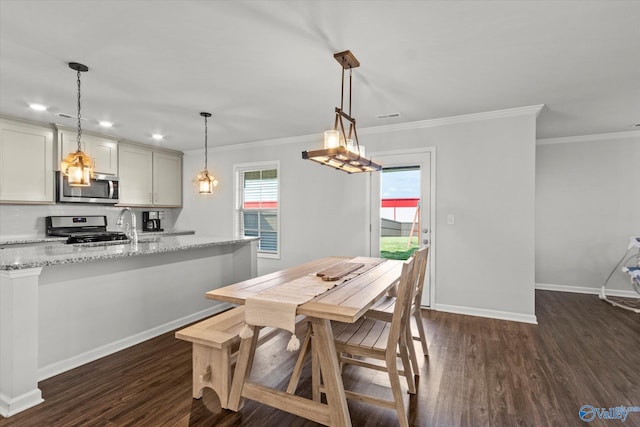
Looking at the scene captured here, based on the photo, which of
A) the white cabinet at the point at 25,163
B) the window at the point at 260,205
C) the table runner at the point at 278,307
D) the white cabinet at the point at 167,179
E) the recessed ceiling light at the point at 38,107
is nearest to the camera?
the table runner at the point at 278,307

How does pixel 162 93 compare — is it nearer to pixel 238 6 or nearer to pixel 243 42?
pixel 243 42

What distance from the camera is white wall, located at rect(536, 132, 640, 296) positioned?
15.3 feet

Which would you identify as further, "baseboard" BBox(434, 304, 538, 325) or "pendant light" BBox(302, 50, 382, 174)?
"baseboard" BBox(434, 304, 538, 325)

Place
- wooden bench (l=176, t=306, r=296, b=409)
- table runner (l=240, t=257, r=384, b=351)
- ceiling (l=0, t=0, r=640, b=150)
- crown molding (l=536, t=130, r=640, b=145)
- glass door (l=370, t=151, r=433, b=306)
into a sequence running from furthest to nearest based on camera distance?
crown molding (l=536, t=130, r=640, b=145), glass door (l=370, t=151, r=433, b=306), wooden bench (l=176, t=306, r=296, b=409), ceiling (l=0, t=0, r=640, b=150), table runner (l=240, t=257, r=384, b=351)

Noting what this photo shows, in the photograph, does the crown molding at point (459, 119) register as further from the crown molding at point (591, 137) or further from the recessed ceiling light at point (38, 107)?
the recessed ceiling light at point (38, 107)

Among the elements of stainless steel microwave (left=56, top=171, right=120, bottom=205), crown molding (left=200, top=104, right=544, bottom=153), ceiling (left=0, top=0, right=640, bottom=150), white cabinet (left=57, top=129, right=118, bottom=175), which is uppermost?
ceiling (left=0, top=0, right=640, bottom=150)

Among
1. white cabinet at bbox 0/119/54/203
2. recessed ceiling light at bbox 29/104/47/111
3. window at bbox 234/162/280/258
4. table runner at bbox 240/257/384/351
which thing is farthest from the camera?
window at bbox 234/162/280/258

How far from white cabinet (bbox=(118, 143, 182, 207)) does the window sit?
1.34 m

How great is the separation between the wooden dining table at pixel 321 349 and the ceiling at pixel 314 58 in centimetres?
167

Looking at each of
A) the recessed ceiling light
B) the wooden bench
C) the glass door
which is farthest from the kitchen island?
the glass door

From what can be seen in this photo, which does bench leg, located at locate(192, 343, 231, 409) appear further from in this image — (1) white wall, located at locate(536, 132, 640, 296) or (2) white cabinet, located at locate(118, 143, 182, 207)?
(1) white wall, located at locate(536, 132, 640, 296)

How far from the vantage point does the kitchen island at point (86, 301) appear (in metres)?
2.01

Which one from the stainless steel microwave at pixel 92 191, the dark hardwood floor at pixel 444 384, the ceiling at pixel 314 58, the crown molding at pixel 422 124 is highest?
the ceiling at pixel 314 58

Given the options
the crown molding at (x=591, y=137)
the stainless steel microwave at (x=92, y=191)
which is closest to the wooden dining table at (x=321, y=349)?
the stainless steel microwave at (x=92, y=191)
